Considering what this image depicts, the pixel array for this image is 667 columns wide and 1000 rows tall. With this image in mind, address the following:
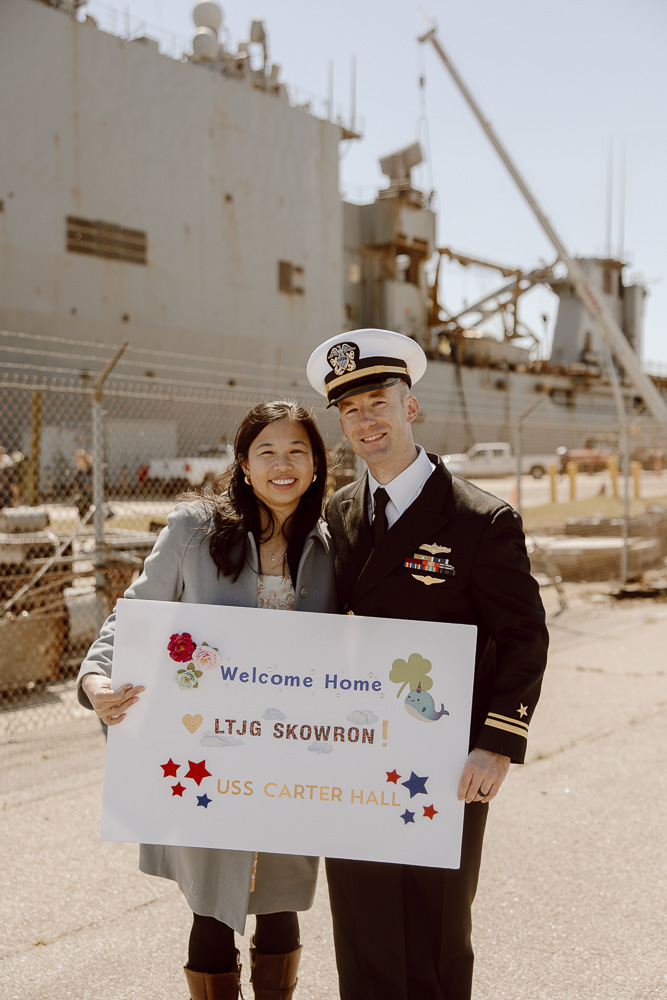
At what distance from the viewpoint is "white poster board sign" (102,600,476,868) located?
7.16ft

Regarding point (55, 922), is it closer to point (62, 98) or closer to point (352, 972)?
point (352, 972)

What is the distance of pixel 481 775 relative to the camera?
216 cm

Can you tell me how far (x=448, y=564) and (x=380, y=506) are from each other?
0.28m

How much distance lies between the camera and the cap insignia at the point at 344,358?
2.41 m

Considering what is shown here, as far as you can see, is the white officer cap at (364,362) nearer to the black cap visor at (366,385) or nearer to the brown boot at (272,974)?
the black cap visor at (366,385)

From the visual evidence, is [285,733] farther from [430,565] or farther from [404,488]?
[404,488]

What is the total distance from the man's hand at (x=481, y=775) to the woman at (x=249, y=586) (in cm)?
57

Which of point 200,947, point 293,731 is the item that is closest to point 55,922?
point 200,947

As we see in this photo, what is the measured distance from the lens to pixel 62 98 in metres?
24.2

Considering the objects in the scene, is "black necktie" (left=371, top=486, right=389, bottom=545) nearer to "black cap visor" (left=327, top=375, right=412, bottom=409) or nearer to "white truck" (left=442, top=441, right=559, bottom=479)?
"black cap visor" (left=327, top=375, right=412, bottom=409)

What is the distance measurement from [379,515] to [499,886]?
199cm

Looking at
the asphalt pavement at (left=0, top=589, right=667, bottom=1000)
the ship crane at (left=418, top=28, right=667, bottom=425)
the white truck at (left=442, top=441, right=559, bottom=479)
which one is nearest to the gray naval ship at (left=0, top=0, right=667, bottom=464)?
the ship crane at (left=418, top=28, right=667, bottom=425)

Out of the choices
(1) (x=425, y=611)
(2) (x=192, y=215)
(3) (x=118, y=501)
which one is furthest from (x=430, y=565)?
(2) (x=192, y=215)

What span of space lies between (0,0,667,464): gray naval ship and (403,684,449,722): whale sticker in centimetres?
1763
